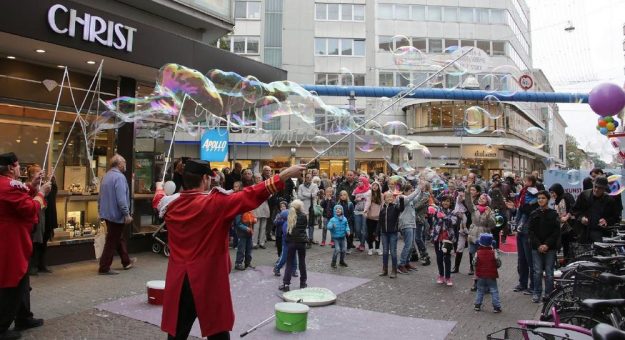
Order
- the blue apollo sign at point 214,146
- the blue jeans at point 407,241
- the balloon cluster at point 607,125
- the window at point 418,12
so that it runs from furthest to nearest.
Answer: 1. the window at point 418,12
2. the blue apollo sign at point 214,146
3. the balloon cluster at point 607,125
4. the blue jeans at point 407,241

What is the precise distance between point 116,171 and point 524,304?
25.4 feet

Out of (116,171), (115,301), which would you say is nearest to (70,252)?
(116,171)

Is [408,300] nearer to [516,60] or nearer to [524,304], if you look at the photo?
[524,304]

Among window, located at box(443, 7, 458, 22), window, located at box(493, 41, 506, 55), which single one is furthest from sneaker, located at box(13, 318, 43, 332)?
window, located at box(493, 41, 506, 55)

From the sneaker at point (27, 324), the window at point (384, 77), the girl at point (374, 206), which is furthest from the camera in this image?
the window at point (384, 77)

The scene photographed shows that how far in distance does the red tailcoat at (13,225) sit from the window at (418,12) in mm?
41510

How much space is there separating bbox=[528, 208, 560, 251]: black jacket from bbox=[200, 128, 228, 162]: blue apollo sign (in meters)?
9.23

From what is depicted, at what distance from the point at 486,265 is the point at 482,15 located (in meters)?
40.6

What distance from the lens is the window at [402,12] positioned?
139ft

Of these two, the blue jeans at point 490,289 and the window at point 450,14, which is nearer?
the blue jeans at point 490,289

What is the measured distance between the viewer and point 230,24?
13.7 meters

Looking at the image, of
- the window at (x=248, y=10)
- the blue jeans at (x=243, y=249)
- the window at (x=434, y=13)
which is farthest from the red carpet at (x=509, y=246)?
the window at (x=248, y=10)

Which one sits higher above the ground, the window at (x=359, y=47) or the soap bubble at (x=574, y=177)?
the window at (x=359, y=47)

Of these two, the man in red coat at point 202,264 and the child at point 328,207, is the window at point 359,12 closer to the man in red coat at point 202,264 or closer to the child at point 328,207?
the child at point 328,207
